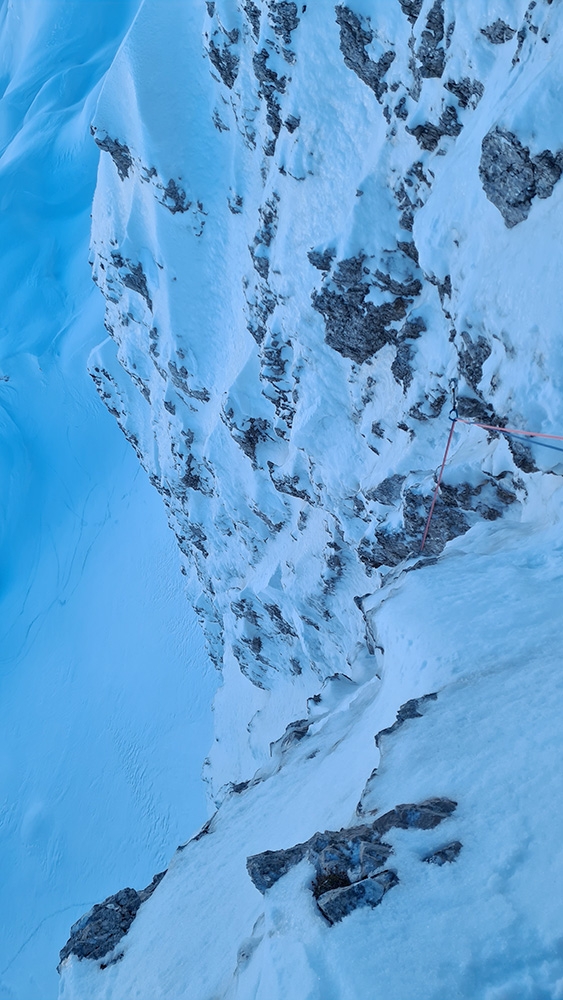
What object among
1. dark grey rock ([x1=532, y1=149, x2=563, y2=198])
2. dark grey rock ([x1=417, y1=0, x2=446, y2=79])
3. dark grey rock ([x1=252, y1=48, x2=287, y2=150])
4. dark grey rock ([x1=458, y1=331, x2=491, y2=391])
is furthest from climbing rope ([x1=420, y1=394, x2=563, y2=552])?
dark grey rock ([x1=252, y1=48, x2=287, y2=150])

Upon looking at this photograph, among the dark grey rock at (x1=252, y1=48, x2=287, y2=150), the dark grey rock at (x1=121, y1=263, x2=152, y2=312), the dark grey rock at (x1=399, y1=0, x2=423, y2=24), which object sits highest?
the dark grey rock at (x1=121, y1=263, x2=152, y2=312)

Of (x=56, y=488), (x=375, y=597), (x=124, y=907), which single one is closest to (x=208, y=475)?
(x=375, y=597)

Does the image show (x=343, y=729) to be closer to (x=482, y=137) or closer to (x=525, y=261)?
(x=525, y=261)

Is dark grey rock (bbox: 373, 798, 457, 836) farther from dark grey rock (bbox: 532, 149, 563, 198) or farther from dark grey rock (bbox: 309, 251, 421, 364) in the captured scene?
dark grey rock (bbox: 309, 251, 421, 364)

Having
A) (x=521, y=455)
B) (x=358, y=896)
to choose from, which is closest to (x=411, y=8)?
(x=521, y=455)

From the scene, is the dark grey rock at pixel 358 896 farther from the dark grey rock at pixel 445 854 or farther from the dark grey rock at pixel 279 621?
the dark grey rock at pixel 279 621
